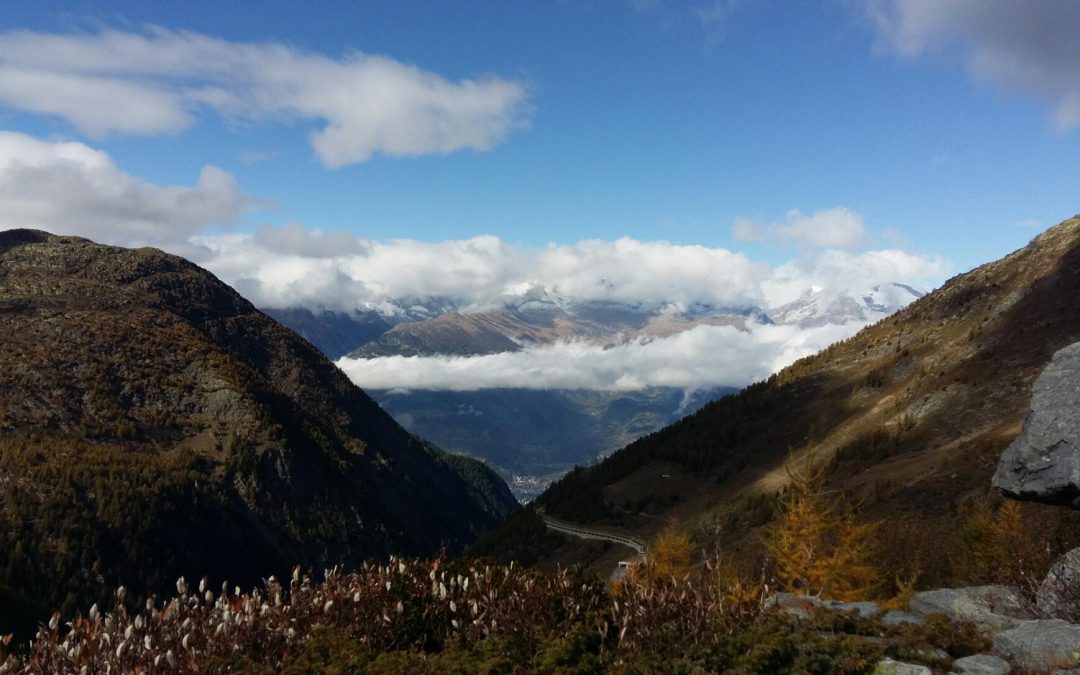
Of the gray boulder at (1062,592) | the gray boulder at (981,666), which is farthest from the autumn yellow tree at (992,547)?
the gray boulder at (981,666)

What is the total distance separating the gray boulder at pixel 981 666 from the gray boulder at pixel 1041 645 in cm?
36

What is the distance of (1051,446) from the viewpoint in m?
17.7

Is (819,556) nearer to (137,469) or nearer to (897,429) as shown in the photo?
(897,429)

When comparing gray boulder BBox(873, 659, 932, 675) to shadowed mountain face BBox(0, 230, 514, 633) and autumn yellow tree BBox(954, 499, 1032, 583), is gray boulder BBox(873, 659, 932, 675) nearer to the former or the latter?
autumn yellow tree BBox(954, 499, 1032, 583)

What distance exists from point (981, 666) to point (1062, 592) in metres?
6.55

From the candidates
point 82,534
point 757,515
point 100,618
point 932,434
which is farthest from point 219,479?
point 100,618

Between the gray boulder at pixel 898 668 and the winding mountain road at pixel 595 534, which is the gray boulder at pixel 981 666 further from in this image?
the winding mountain road at pixel 595 534

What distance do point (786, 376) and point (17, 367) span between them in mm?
203027

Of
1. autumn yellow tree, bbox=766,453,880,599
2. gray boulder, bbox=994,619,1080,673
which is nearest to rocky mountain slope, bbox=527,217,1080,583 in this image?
autumn yellow tree, bbox=766,453,880,599

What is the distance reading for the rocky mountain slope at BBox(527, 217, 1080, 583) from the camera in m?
74.0

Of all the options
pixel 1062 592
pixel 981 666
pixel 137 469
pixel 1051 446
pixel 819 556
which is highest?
pixel 1051 446

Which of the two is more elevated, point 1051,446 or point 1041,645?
point 1051,446

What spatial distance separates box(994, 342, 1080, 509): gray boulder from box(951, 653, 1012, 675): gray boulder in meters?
7.42

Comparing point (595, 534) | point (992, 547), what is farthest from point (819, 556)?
point (595, 534)
